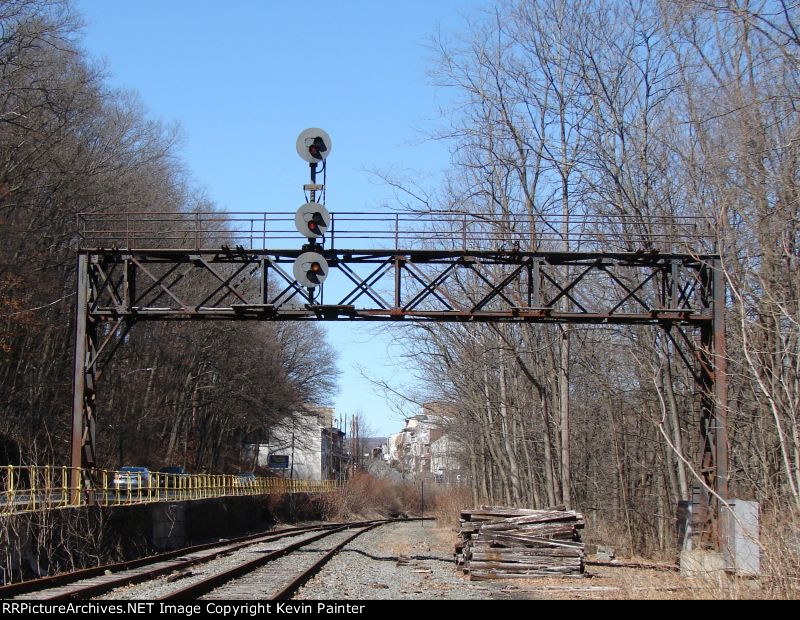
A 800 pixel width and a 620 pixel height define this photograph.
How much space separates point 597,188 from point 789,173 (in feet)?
30.1

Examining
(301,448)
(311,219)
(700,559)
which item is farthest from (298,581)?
(301,448)

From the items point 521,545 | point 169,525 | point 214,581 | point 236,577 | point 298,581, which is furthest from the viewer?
point 169,525

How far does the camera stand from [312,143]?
18609 millimetres

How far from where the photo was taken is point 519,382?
38406 mm

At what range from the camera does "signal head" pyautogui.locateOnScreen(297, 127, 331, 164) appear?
18.6m

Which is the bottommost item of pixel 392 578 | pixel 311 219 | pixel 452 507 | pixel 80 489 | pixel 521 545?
pixel 452 507

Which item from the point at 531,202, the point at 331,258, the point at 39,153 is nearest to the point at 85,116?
the point at 39,153

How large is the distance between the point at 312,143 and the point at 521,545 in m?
9.40

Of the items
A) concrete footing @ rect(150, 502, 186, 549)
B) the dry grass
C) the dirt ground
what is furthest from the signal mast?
the dry grass

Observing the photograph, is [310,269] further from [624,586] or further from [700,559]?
[700,559]

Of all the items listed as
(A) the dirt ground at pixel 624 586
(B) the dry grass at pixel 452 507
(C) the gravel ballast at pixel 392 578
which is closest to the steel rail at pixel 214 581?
(C) the gravel ballast at pixel 392 578

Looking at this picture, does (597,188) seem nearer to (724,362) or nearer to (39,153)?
(724,362)
